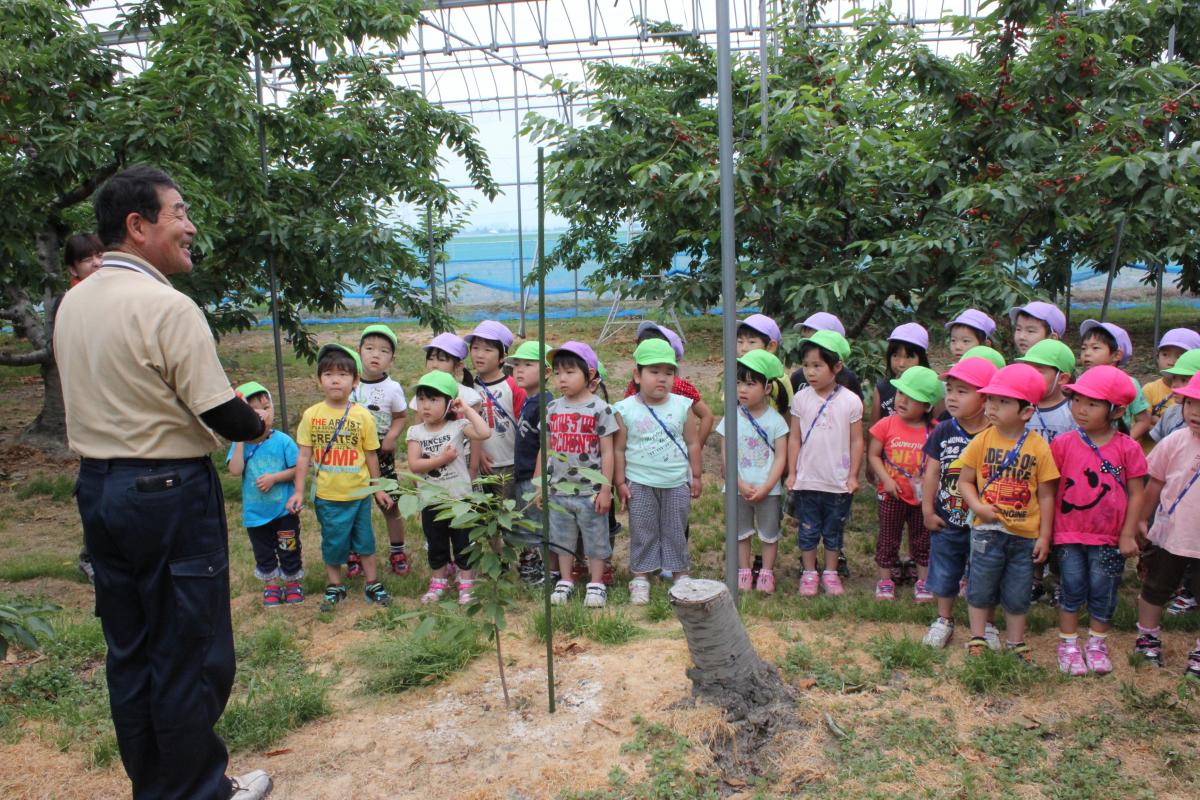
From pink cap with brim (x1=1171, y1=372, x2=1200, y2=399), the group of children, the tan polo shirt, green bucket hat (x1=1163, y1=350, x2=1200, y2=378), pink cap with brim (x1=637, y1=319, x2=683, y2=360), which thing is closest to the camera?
the tan polo shirt

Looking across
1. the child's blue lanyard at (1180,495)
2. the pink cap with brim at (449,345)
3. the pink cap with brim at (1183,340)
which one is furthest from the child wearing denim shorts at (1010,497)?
the pink cap with brim at (449,345)

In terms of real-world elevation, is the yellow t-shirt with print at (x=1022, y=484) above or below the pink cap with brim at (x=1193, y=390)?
below

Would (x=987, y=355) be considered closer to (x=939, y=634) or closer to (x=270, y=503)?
(x=939, y=634)

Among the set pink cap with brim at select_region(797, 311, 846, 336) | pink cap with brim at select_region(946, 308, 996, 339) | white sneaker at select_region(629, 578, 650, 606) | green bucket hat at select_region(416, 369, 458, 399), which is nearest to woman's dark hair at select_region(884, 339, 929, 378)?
pink cap with brim at select_region(946, 308, 996, 339)

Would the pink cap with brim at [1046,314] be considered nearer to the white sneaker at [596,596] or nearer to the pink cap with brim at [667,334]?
the pink cap with brim at [667,334]

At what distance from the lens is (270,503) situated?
4.57 m

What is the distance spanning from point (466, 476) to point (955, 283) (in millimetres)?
2927

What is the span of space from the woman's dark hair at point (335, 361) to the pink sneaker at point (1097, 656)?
11.4 feet

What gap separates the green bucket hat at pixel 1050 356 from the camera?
4016 millimetres

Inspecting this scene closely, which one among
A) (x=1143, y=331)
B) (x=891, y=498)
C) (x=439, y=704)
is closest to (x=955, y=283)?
(x=891, y=498)

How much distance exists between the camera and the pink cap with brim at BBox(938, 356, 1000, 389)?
3824 millimetres

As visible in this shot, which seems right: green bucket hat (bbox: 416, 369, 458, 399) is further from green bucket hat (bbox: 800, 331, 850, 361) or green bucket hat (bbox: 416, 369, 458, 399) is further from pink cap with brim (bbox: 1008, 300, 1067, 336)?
pink cap with brim (bbox: 1008, 300, 1067, 336)

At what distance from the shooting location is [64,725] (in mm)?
3414

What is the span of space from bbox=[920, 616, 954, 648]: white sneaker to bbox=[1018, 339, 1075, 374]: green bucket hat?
1.17 metres
